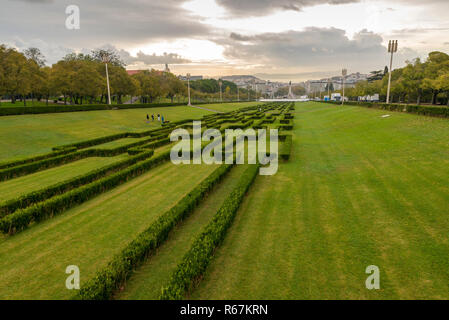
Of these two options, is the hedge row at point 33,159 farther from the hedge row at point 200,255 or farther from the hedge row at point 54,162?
the hedge row at point 200,255

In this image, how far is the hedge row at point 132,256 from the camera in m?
5.38

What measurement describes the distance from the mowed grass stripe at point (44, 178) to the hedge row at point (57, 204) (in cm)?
363

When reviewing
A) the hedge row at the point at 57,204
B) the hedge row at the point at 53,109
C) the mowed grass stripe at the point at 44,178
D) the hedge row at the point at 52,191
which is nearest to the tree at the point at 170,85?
the hedge row at the point at 53,109

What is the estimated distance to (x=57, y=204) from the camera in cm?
1017

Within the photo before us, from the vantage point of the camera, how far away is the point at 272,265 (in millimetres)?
6707

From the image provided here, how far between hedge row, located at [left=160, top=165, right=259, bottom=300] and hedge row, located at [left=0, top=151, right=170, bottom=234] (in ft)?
20.9

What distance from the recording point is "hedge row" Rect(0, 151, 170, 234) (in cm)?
874

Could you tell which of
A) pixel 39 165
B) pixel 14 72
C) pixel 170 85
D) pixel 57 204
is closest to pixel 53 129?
pixel 39 165

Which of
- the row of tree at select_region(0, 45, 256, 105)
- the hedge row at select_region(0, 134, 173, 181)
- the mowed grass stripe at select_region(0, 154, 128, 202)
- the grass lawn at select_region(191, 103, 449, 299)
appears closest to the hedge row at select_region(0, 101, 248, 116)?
the row of tree at select_region(0, 45, 256, 105)

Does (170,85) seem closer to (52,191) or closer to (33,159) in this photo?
(33,159)

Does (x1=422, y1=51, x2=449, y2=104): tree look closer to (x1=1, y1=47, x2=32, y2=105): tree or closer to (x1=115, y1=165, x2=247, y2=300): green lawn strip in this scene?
(x1=115, y1=165, x2=247, y2=300): green lawn strip

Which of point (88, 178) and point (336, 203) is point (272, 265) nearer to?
A: point (336, 203)

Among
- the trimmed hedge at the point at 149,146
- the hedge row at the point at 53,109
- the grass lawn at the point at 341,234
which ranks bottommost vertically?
the grass lawn at the point at 341,234
